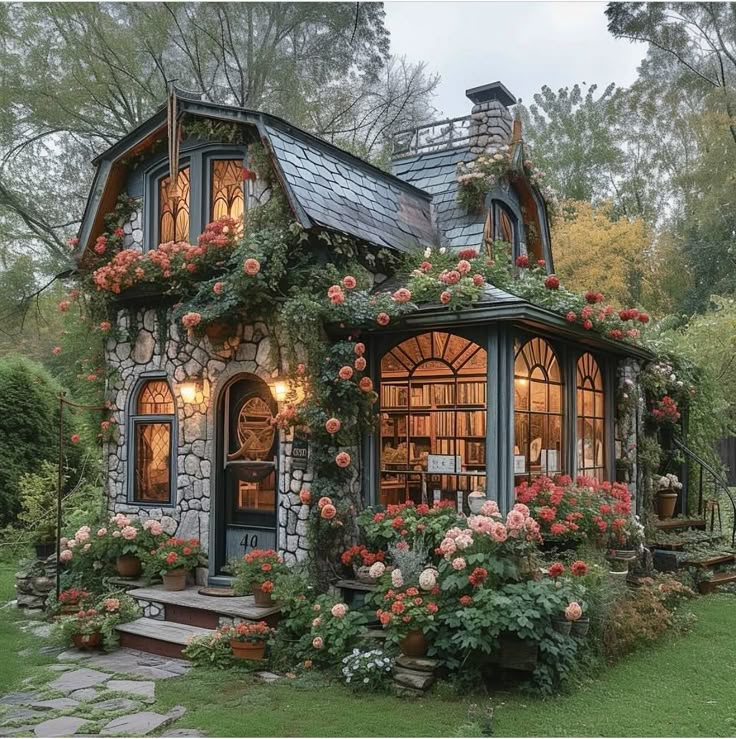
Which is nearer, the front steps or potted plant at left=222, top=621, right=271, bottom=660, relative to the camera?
potted plant at left=222, top=621, right=271, bottom=660

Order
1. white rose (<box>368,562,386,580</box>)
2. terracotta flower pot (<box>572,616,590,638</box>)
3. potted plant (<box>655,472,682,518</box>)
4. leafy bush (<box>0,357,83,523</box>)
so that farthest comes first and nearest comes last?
1. leafy bush (<box>0,357,83,523</box>)
2. potted plant (<box>655,472,682,518</box>)
3. white rose (<box>368,562,386,580</box>)
4. terracotta flower pot (<box>572,616,590,638</box>)

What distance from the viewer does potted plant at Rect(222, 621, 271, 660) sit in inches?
261

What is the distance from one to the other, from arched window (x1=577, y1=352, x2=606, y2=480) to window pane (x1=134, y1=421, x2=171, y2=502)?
16.0 ft

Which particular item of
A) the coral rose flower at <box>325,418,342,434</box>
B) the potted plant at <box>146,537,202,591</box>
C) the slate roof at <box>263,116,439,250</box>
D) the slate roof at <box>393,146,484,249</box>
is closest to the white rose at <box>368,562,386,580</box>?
the coral rose flower at <box>325,418,342,434</box>

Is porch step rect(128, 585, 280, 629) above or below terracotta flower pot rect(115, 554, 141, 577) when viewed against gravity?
below

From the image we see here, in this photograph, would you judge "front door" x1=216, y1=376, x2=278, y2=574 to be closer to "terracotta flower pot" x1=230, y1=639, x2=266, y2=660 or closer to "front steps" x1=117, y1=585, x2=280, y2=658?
"front steps" x1=117, y1=585, x2=280, y2=658

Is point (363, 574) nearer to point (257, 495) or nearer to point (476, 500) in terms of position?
point (476, 500)

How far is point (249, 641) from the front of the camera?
6.63 metres

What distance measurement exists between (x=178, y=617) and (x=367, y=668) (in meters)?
2.43

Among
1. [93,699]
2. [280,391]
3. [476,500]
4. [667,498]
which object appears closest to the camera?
[93,699]

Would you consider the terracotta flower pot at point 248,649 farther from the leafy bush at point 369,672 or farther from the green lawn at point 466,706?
the leafy bush at point 369,672

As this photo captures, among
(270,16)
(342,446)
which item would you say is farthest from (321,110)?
(342,446)

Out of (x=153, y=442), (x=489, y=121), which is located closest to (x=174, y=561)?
(x=153, y=442)

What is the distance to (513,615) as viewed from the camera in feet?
18.8
